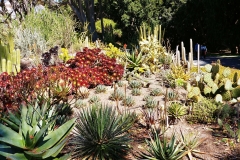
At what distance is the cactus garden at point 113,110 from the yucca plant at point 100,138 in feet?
0.04

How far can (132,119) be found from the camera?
4.18 meters

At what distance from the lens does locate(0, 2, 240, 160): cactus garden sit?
298cm

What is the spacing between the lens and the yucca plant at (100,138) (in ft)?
11.1

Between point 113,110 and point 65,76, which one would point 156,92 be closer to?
point 113,110

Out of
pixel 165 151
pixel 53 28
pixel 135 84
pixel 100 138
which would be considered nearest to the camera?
pixel 165 151

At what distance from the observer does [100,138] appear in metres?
3.44

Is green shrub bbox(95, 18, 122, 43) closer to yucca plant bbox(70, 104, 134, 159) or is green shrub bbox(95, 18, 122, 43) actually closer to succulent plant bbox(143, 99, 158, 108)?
succulent plant bbox(143, 99, 158, 108)

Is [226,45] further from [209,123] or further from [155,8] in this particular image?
[209,123]

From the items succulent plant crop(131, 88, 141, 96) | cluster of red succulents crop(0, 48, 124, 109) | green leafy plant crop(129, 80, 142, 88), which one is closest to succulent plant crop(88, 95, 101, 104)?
cluster of red succulents crop(0, 48, 124, 109)

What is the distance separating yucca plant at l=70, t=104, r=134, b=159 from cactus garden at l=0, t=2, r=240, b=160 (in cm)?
1

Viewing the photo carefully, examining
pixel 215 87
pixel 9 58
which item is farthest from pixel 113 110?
pixel 9 58

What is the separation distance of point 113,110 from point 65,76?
7.81 ft

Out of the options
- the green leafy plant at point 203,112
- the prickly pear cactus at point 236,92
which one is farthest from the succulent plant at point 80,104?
the prickly pear cactus at point 236,92

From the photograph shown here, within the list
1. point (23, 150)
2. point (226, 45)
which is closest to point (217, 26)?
point (226, 45)
